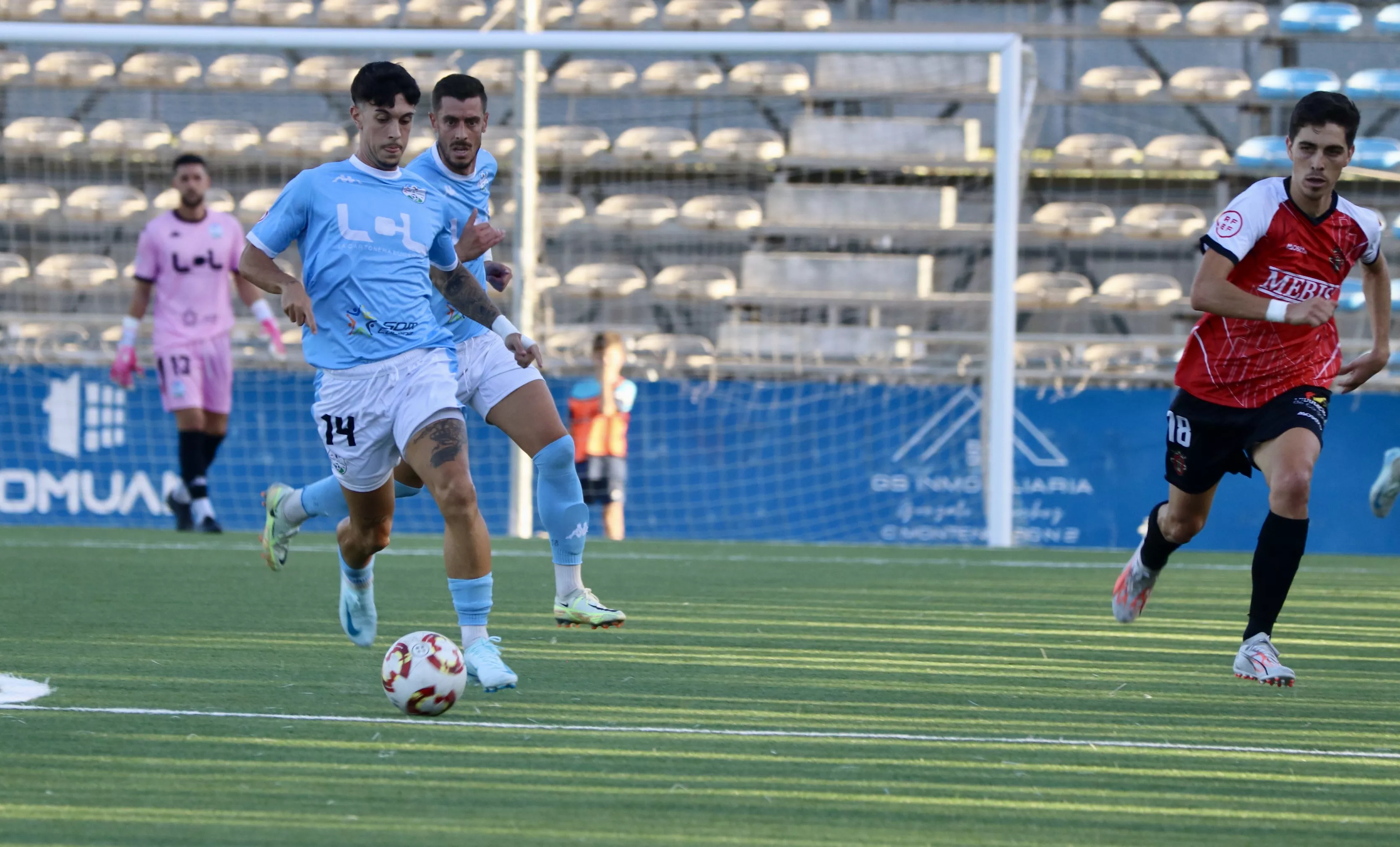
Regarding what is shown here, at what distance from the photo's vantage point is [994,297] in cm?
1034

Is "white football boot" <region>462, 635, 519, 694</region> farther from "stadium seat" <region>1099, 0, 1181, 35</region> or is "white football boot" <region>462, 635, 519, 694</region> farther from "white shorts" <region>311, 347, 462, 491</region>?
"stadium seat" <region>1099, 0, 1181, 35</region>

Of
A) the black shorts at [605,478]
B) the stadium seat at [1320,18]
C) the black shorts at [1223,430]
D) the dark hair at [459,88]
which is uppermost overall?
the stadium seat at [1320,18]

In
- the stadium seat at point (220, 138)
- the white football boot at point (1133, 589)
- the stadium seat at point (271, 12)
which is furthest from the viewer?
the stadium seat at point (271, 12)

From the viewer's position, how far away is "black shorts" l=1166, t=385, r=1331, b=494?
4895 millimetres

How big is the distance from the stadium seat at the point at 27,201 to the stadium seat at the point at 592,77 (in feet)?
15.3

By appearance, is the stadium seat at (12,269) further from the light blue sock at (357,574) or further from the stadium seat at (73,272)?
the light blue sock at (357,574)

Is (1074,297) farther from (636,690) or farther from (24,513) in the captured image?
(636,690)

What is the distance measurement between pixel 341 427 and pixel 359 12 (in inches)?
469

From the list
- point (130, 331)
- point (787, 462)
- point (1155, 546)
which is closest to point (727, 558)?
point (787, 462)

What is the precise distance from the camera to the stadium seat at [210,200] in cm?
1412

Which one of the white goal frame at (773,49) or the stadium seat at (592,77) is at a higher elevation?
the stadium seat at (592,77)

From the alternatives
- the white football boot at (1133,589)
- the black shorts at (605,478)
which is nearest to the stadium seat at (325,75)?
the black shorts at (605,478)

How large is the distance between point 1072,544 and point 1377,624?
201 inches

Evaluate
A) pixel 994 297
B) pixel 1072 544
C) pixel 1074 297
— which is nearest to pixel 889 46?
pixel 994 297
